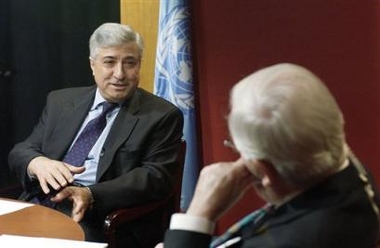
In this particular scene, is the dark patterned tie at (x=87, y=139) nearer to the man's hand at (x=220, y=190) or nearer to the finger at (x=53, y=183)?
the finger at (x=53, y=183)

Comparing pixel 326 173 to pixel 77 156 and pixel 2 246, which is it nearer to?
pixel 2 246

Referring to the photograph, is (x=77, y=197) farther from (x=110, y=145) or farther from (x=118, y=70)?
(x=118, y=70)

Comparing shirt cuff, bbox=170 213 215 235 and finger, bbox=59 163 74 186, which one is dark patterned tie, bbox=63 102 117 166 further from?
shirt cuff, bbox=170 213 215 235

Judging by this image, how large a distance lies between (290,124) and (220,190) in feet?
0.83

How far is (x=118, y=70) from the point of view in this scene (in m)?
2.57

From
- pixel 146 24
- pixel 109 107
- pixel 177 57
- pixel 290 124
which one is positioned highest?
pixel 290 124

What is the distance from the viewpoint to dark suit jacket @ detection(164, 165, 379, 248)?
3.58 feet

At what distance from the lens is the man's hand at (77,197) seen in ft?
7.12

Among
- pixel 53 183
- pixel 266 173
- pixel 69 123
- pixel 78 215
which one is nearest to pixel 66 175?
pixel 53 183

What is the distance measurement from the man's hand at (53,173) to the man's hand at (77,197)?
0.03 meters

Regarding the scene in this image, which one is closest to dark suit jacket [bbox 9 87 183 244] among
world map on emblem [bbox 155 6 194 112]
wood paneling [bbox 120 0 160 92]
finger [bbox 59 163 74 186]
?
finger [bbox 59 163 74 186]

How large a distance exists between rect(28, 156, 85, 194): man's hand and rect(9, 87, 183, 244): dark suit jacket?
120 millimetres

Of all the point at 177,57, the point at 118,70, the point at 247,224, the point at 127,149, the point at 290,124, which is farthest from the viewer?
the point at 177,57

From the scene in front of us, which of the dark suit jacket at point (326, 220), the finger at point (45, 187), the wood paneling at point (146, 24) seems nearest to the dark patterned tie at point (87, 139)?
the finger at point (45, 187)
